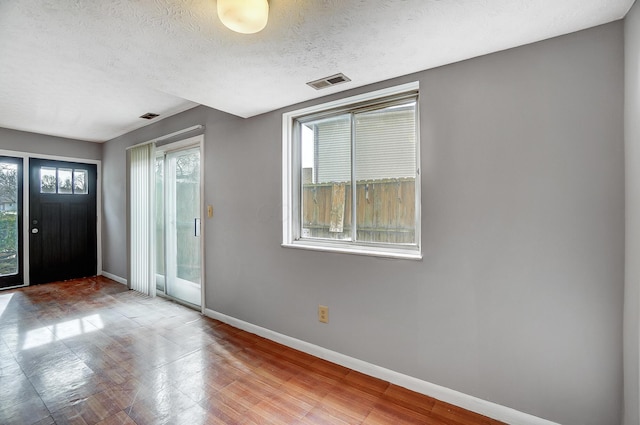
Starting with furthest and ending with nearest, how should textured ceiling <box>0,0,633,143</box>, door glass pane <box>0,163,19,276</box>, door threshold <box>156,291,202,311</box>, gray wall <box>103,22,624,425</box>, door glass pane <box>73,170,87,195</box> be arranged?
door glass pane <box>73,170,87,195</box> < door glass pane <box>0,163,19,276</box> < door threshold <box>156,291,202,311</box> < gray wall <box>103,22,624,425</box> < textured ceiling <box>0,0,633,143</box>

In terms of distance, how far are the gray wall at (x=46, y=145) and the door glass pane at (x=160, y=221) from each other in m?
2.11

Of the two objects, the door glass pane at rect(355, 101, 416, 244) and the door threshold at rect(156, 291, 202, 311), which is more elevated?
the door glass pane at rect(355, 101, 416, 244)

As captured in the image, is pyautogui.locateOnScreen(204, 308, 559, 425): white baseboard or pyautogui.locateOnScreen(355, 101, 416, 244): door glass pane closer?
pyautogui.locateOnScreen(204, 308, 559, 425): white baseboard

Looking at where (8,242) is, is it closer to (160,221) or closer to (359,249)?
(160,221)

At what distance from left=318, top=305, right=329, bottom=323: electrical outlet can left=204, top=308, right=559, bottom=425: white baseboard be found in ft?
0.80

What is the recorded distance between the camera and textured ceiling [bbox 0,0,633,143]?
1331mm

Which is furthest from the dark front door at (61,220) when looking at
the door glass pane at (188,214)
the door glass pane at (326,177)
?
the door glass pane at (326,177)

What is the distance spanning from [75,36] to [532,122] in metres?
2.56

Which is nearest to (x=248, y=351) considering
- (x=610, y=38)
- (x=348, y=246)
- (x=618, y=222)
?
(x=348, y=246)

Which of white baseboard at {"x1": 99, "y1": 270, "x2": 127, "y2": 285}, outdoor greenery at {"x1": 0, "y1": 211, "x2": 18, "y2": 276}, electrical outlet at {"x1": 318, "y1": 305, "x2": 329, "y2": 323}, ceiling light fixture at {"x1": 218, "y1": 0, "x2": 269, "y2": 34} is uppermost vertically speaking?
ceiling light fixture at {"x1": 218, "y1": 0, "x2": 269, "y2": 34}

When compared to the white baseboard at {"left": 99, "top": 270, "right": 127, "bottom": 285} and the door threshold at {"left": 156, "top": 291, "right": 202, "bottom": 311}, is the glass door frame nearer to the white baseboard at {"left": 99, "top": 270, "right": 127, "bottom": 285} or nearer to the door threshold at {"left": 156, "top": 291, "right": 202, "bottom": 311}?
the door threshold at {"left": 156, "top": 291, "right": 202, "bottom": 311}

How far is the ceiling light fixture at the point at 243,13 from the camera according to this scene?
1225mm

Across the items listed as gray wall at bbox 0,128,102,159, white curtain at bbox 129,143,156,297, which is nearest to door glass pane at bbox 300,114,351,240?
white curtain at bbox 129,143,156,297

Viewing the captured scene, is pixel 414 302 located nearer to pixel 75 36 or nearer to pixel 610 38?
pixel 610 38
